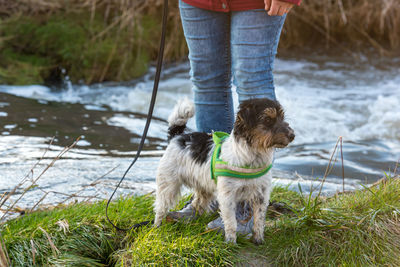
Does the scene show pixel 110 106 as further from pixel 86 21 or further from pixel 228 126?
pixel 228 126

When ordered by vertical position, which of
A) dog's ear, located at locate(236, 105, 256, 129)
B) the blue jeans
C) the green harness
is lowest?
the green harness

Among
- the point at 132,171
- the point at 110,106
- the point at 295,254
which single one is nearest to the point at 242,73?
the point at 295,254

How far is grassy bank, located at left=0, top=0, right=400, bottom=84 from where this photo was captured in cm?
923

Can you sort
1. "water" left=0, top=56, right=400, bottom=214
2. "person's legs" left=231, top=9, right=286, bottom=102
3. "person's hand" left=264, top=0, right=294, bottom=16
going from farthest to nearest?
"water" left=0, top=56, right=400, bottom=214
"person's legs" left=231, top=9, right=286, bottom=102
"person's hand" left=264, top=0, right=294, bottom=16

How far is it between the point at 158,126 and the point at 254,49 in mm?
4255

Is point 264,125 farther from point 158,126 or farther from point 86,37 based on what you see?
point 86,37

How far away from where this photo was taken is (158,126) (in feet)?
23.1

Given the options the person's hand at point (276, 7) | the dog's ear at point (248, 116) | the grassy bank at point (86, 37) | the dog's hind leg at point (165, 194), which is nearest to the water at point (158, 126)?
the grassy bank at point (86, 37)

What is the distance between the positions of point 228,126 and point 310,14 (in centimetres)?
870

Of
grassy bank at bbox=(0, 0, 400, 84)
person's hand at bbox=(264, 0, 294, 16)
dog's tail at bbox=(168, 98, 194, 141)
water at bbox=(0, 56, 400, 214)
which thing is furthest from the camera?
grassy bank at bbox=(0, 0, 400, 84)

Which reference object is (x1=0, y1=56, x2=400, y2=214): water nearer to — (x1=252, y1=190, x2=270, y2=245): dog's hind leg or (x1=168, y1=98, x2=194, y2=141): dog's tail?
(x1=168, y1=98, x2=194, y2=141): dog's tail

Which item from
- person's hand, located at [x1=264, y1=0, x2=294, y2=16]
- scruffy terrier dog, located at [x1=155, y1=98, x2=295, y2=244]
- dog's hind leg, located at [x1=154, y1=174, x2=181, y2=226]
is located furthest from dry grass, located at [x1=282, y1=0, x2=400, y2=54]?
dog's hind leg, located at [x1=154, y1=174, x2=181, y2=226]

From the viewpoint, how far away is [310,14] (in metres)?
11.2

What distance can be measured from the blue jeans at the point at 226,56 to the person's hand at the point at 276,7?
0.21ft
